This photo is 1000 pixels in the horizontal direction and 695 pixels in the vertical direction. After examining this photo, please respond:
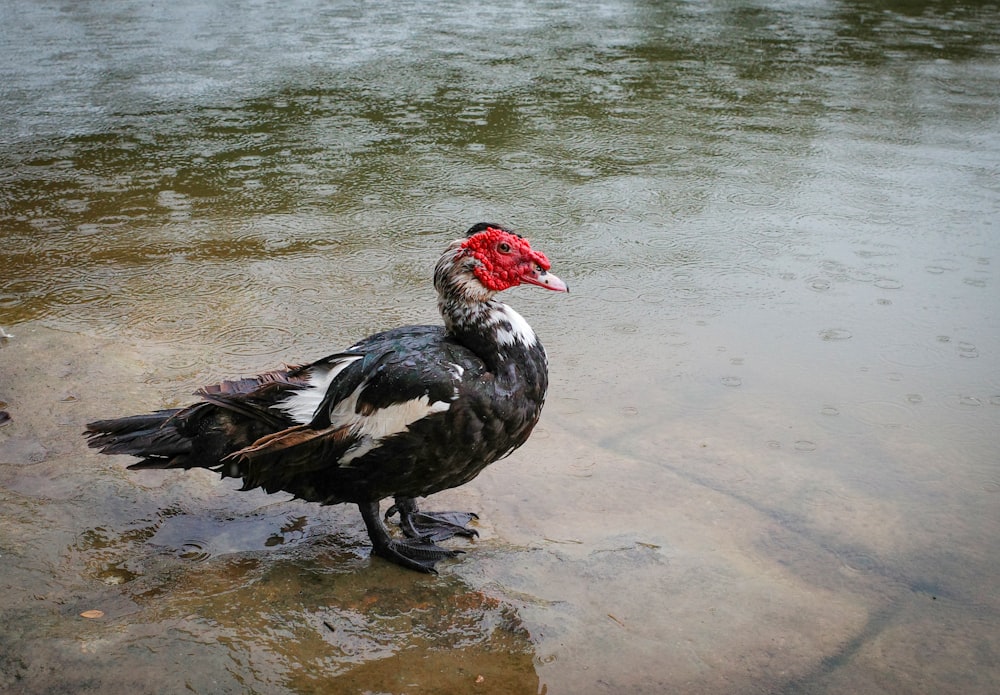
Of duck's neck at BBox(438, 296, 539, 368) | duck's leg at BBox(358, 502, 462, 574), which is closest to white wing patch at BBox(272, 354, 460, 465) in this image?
duck's neck at BBox(438, 296, 539, 368)

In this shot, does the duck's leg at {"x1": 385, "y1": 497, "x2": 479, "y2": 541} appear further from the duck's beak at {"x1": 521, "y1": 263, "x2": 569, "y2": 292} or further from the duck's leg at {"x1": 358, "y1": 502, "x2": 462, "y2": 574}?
the duck's beak at {"x1": 521, "y1": 263, "x2": 569, "y2": 292}

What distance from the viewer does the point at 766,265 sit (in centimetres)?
544

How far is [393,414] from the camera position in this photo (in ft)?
9.47

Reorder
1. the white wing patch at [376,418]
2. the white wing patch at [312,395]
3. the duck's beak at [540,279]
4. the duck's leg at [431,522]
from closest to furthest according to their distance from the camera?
the white wing patch at [376,418] → the white wing patch at [312,395] → the duck's beak at [540,279] → the duck's leg at [431,522]

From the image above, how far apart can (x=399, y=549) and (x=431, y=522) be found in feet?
0.84

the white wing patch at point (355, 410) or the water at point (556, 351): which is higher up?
the white wing patch at point (355, 410)

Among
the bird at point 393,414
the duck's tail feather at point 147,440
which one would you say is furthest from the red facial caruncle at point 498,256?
the duck's tail feather at point 147,440

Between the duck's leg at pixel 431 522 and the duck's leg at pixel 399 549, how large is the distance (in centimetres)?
→ 11

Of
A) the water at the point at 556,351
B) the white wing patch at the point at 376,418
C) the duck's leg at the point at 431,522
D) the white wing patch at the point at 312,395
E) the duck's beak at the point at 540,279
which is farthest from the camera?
the duck's leg at the point at 431,522

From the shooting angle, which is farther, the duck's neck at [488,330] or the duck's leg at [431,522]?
the duck's leg at [431,522]

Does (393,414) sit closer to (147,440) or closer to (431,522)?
(431,522)

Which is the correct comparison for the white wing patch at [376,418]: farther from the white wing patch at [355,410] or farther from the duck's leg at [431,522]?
the duck's leg at [431,522]

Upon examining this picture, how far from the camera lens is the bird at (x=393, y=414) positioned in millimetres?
2904

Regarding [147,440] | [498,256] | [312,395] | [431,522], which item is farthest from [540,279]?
[147,440]
